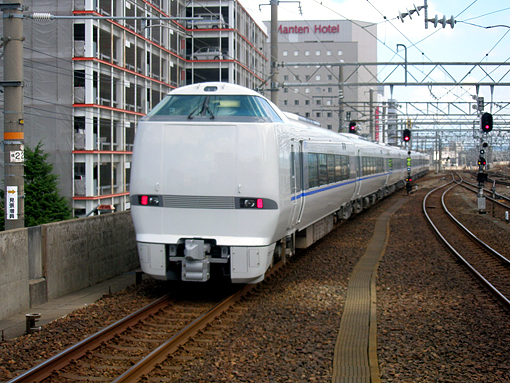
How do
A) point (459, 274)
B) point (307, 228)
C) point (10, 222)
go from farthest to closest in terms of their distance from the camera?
point (307, 228) → point (459, 274) → point (10, 222)

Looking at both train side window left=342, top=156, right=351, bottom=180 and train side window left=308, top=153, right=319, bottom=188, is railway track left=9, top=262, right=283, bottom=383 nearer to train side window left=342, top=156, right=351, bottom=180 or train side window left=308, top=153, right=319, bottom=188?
train side window left=308, top=153, right=319, bottom=188

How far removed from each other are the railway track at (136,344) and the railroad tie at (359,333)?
5.66 ft

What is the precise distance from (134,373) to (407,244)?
11.4 metres

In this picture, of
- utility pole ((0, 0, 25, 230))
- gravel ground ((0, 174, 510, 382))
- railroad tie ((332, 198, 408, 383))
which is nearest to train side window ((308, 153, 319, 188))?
gravel ground ((0, 174, 510, 382))

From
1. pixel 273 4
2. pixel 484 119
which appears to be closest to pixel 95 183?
pixel 273 4

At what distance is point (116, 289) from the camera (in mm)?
10367

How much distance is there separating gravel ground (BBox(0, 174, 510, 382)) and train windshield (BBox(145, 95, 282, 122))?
2.88 m

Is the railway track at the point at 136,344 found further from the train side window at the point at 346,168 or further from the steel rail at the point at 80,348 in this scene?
the train side window at the point at 346,168

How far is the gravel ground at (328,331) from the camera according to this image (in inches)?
239

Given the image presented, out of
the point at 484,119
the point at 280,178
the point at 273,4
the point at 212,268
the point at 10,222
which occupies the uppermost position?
the point at 273,4

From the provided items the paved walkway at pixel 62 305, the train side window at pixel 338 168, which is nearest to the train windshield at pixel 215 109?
the paved walkway at pixel 62 305

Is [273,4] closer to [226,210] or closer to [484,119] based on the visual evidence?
[484,119]

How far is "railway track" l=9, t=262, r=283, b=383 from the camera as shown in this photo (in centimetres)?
585

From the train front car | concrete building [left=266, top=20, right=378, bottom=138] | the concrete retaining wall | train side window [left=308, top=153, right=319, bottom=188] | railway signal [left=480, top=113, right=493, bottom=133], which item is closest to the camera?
the concrete retaining wall
